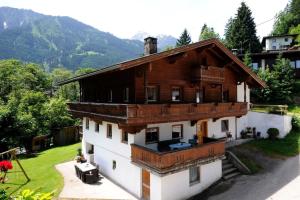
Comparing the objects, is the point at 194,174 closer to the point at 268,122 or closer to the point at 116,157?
the point at 116,157

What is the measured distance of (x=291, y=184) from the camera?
54.7ft

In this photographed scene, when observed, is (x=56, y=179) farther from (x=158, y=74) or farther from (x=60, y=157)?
(x=158, y=74)

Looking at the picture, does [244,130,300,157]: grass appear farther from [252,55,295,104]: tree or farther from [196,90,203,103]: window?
[252,55,295,104]: tree

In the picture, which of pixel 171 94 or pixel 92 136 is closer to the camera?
pixel 171 94

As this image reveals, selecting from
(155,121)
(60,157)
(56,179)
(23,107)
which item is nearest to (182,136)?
(155,121)

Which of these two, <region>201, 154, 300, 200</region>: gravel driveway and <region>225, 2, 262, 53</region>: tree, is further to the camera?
<region>225, 2, 262, 53</region>: tree

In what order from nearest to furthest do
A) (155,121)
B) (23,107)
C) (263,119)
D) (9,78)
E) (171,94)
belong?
(155,121), (171,94), (263,119), (23,107), (9,78)

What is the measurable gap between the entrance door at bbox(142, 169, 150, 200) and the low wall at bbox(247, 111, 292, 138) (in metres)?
15.0

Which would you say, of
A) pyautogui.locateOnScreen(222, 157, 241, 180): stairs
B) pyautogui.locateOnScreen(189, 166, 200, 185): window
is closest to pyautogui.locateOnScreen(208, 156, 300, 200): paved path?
pyautogui.locateOnScreen(222, 157, 241, 180): stairs

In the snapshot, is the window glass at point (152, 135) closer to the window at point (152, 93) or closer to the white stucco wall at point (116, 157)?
the white stucco wall at point (116, 157)

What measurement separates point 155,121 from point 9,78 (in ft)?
167

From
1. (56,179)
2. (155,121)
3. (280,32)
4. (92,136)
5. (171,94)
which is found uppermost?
(280,32)

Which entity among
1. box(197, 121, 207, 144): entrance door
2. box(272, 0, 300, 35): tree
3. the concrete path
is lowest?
the concrete path

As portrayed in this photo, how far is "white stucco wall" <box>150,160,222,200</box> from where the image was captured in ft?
48.9
